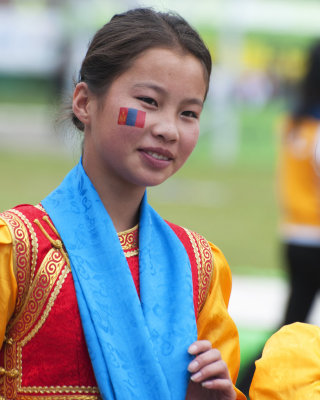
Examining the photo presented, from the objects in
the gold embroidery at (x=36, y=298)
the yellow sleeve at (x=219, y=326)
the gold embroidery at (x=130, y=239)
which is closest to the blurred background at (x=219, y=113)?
the yellow sleeve at (x=219, y=326)

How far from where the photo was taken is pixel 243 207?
1212cm

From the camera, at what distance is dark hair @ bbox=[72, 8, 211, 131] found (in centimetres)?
174

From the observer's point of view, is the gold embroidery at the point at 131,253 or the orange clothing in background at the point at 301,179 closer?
the gold embroidery at the point at 131,253

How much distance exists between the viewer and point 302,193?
411cm

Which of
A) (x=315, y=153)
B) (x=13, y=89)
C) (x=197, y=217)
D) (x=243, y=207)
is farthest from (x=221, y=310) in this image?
(x=13, y=89)

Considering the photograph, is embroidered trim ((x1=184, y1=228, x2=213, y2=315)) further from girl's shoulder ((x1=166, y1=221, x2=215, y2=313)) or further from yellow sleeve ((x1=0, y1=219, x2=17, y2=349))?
yellow sleeve ((x1=0, y1=219, x2=17, y2=349))

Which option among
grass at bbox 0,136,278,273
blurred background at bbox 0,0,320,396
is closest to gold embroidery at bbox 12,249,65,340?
blurred background at bbox 0,0,320,396

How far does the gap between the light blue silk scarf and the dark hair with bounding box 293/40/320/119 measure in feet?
7.93

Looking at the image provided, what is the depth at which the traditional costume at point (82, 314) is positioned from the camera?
1600 millimetres

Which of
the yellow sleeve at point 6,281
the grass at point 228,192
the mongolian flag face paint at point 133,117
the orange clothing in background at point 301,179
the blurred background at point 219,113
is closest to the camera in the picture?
the yellow sleeve at point 6,281

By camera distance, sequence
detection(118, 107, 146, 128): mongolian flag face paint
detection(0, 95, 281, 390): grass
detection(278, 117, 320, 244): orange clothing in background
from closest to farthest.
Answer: detection(118, 107, 146, 128): mongolian flag face paint
detection(278, 117, 320, 244): orange clothing in background
detection(0, 95, 281, 390): grass

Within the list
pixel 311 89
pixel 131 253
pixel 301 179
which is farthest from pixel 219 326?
pixel 311 89

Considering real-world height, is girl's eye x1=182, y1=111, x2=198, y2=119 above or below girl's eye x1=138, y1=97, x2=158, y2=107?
below

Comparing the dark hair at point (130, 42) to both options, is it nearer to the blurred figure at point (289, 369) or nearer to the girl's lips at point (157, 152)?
the girl's lips at point (157, 152)
